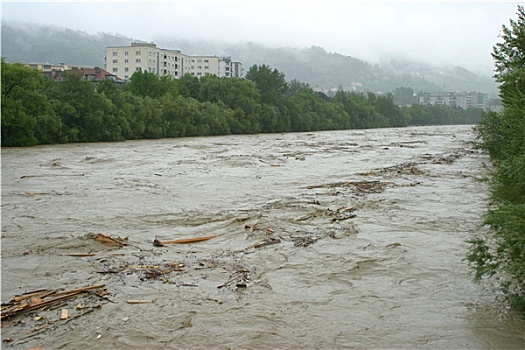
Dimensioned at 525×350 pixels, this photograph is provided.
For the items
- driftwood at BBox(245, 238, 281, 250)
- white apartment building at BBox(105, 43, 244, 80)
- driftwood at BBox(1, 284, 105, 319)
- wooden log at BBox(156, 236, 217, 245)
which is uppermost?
white apartment building at BBox(105, 43, 244, 80)

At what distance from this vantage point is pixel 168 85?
73562mm

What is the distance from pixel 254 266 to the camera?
978cm

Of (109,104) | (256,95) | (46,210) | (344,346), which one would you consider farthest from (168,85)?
(344,346)

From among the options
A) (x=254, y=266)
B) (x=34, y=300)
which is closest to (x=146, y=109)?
(x=254, y=266)

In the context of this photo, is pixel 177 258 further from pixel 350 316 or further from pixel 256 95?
pixel 256 95

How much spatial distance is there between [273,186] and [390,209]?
600cm

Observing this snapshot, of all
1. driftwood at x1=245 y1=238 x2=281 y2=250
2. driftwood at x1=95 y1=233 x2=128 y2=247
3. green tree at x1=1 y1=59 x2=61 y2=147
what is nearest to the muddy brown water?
driftwood at x1=245 y1=238 x2=281 y2=250

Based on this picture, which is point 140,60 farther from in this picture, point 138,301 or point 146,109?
point 138,301

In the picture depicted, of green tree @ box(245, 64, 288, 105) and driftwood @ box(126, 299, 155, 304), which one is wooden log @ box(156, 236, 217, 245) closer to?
driftwood @ box(126, 299, 155, 304)

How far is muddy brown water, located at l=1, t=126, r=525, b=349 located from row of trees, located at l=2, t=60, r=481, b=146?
2408cm

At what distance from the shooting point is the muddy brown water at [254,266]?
688 cm

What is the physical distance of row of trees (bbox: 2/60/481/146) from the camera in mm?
42312

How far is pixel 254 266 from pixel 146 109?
4663 cm

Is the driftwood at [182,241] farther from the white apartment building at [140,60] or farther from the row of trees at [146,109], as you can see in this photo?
the white apartment building at [140,60]
